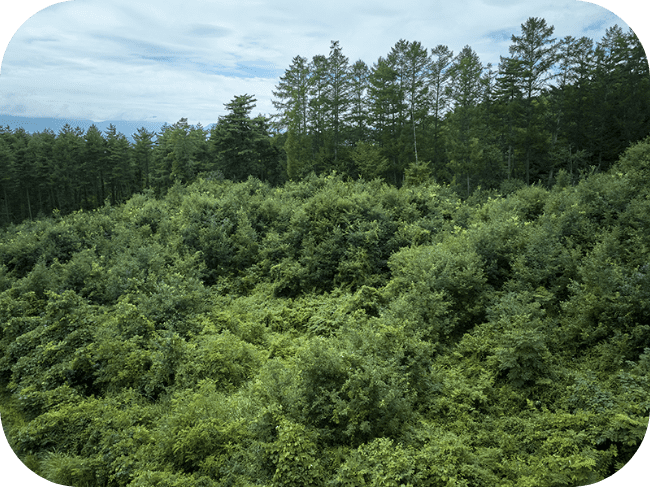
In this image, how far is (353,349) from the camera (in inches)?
289

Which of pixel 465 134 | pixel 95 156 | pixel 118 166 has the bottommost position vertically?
pixel 465 134

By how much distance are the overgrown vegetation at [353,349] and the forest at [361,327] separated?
0.05 meters

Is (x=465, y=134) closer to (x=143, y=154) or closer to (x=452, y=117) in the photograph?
(x=452, y=117)

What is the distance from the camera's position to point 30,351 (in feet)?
31.4

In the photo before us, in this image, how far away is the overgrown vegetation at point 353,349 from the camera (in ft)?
18.7

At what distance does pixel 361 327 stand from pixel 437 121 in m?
18.3

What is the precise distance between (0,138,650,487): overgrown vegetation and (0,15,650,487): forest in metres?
0.05

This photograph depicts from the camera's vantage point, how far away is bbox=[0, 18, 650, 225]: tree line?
518 inches

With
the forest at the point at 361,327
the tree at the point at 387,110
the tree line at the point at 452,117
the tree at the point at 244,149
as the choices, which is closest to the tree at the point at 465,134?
the tree line at the point at 452,117

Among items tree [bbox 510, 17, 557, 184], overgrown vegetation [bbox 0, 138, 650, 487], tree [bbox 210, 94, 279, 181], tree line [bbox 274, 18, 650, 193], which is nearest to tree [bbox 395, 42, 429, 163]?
tree line [bbox 274, 18, 650, 193]

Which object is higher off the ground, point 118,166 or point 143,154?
point 143,154

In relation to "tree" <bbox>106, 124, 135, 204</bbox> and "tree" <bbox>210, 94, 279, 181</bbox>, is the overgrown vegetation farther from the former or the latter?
"tree" <bbox>106, 124, 135, 204</bbox>

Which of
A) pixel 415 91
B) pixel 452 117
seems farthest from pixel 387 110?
pixel 452 117

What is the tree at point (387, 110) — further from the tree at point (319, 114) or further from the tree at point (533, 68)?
the tree at point (533, 68)
